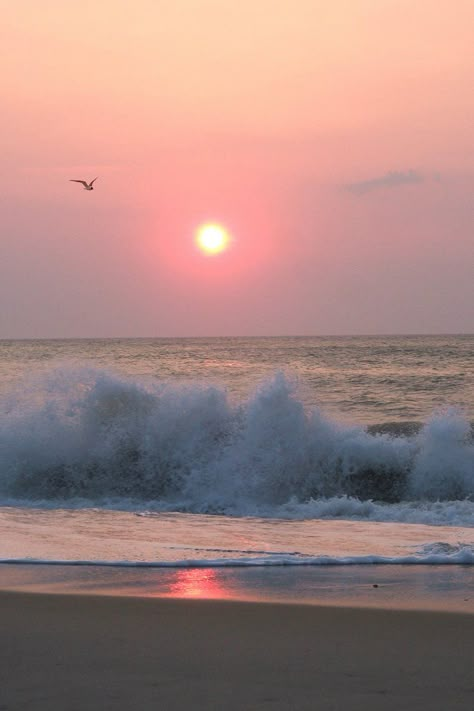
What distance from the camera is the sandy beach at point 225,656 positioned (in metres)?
4.39

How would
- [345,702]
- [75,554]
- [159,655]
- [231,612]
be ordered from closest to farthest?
[345,702] → [159,655] → [231,612] → [75,554]

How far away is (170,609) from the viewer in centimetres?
625

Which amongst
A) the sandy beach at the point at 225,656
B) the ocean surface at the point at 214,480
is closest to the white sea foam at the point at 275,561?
the ocean surface at the point at 214,480

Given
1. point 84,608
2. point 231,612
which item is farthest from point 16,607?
point 231,612

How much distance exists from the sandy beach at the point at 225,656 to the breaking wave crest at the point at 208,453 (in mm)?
6929

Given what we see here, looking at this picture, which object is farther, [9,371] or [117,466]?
[9,371]

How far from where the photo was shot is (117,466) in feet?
51.3

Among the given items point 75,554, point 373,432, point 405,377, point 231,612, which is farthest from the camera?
point 405,377

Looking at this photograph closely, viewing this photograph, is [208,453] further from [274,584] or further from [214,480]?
[274,584]

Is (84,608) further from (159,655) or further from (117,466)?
(117,466)

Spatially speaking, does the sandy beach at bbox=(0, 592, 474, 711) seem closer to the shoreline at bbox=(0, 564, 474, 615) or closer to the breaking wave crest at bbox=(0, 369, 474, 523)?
the shoreline at bbox=(0, 564, 474, 615)

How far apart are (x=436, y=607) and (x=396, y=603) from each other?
0.94 feet

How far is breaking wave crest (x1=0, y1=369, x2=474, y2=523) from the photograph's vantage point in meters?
14.4

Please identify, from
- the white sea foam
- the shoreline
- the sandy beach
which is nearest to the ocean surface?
the white sea foam
